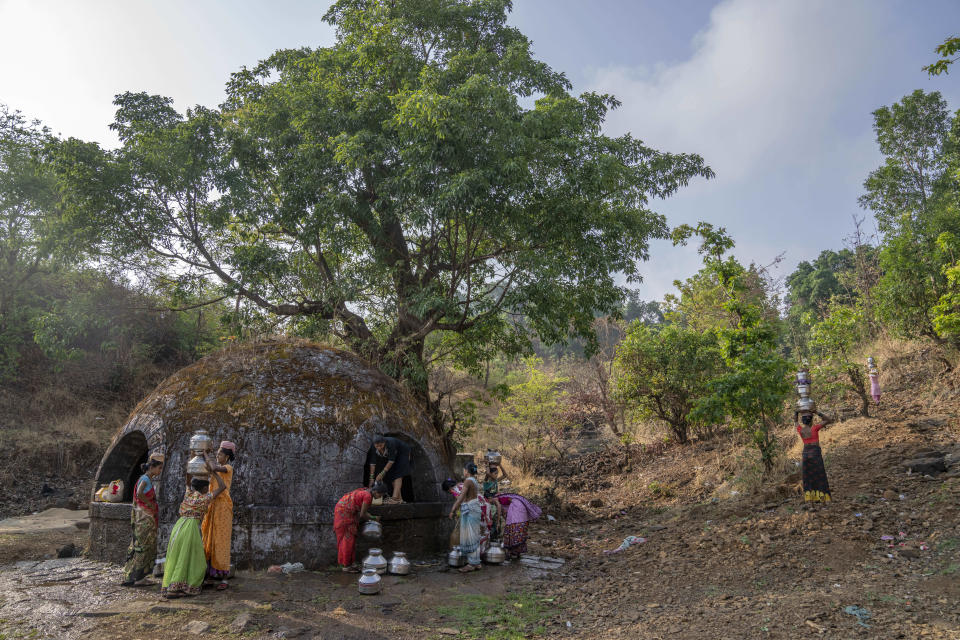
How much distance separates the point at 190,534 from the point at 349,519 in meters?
1.83

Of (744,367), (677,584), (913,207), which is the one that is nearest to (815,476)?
(744,367)

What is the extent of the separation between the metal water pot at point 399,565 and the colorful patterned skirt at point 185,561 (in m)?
2.13

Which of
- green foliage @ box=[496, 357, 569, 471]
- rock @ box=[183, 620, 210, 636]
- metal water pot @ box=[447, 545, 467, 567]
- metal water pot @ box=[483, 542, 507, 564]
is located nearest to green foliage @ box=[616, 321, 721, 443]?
green foliage @ box=[496, 357, 569, 471]

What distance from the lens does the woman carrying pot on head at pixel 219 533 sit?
6020 millimetres

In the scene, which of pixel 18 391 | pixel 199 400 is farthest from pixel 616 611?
pixel 18 391

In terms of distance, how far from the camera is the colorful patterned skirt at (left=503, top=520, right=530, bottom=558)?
305 inches

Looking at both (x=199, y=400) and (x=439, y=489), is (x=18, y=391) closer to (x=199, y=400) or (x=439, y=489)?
(x=199, y=400)

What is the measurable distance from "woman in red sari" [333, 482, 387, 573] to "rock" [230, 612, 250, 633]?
1.79 meters

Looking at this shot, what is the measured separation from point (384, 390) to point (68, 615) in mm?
4555

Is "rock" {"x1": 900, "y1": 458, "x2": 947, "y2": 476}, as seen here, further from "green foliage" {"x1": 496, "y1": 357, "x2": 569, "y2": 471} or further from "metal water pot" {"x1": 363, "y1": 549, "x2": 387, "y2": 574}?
"green foliage" {"x1": 496, "y1": 357, "x2": 569, "y2": 471}

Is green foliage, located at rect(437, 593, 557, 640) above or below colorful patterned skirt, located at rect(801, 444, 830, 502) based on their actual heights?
below

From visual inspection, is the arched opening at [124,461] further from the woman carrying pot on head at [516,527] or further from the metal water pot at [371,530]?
the woman carrying pot on head at [516,527]

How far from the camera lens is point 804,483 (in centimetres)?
789

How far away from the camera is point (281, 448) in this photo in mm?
7297
